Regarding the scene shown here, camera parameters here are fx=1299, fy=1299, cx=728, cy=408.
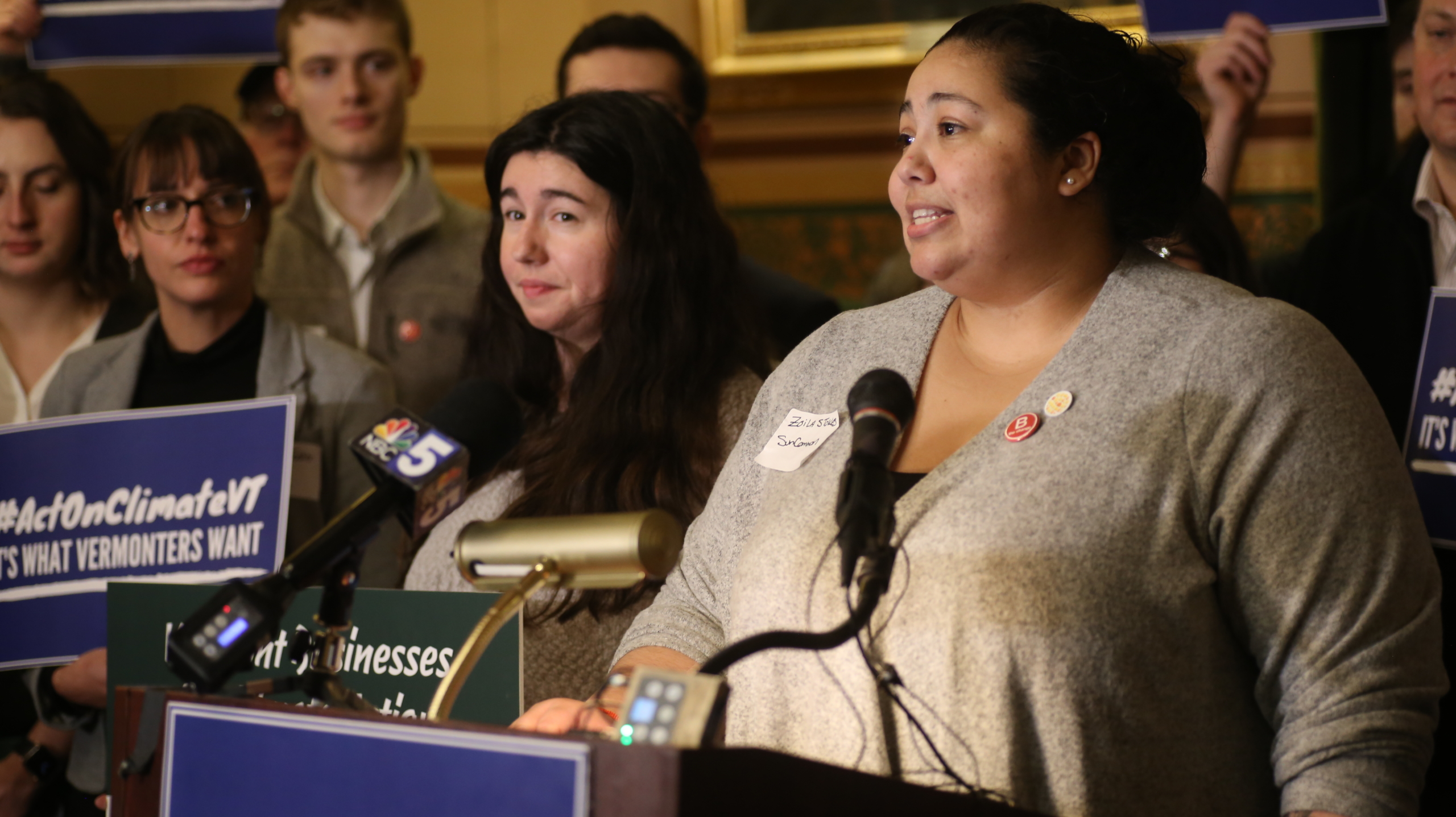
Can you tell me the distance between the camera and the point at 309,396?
2.76 m

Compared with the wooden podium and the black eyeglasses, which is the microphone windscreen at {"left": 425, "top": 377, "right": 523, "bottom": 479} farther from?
the black eyeglasses

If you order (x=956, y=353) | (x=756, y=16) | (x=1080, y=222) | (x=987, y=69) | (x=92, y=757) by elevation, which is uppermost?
(x=756, y=16)

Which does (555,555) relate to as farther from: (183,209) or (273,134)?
(273,134)

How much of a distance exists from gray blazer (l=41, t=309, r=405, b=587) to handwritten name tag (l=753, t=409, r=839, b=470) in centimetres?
118

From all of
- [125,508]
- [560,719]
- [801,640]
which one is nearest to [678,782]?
[801,640]

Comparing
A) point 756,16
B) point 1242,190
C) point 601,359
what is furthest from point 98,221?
point 1242,190

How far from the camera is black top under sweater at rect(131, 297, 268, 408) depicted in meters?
2.79

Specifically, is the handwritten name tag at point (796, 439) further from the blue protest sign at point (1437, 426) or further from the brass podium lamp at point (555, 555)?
the blue protest sign at point (1437, 426)

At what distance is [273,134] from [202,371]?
1.30 metres

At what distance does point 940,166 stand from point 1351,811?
822mm

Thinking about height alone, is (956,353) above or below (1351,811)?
above

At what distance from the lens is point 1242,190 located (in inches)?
178

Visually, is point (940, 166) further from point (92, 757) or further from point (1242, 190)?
point (1242, 190)

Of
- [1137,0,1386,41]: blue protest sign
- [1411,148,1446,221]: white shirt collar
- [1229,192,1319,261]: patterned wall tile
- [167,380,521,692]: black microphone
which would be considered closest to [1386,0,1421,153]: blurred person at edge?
[1137,0,1386,41]: blue protest sign
